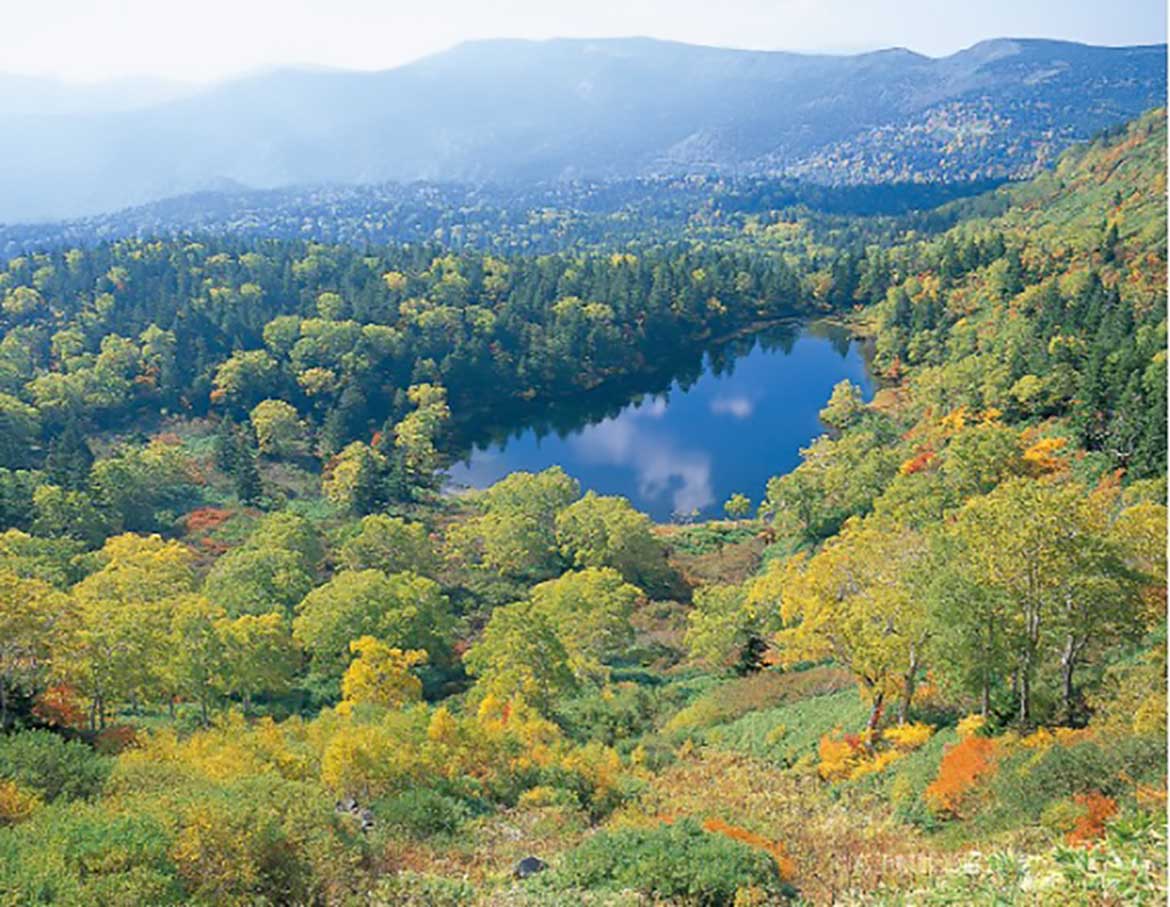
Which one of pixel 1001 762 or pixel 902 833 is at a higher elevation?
pixel 1001 762

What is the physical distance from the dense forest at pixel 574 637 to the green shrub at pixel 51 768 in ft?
0.31

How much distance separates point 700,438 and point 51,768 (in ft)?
238

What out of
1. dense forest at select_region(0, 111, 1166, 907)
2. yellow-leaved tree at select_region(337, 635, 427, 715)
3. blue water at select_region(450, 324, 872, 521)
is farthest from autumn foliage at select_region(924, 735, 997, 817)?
blue water at select_region(450, 324, 872, 521)

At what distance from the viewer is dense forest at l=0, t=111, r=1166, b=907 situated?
46.1 ft

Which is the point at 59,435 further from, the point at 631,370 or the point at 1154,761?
the point at 1154,761

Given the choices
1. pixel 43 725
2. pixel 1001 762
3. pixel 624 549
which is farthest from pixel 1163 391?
pixel 43 725

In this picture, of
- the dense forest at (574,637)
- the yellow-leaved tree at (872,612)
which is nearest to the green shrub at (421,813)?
the dense forest at (574,637)

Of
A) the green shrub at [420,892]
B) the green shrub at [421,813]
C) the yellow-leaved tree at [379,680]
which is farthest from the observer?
the yellow-leaved tree at [379,680]

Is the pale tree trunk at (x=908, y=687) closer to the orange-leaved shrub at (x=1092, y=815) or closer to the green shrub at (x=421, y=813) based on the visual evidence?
the orange-leaved shrub at (x=1092, y=815)

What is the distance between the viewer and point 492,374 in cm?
9919

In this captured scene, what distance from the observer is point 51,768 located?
56.0 ft

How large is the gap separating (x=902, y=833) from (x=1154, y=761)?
16.9ft

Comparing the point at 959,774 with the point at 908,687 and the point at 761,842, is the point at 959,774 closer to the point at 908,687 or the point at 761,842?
the point at 908,687

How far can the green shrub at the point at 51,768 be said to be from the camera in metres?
16.5
